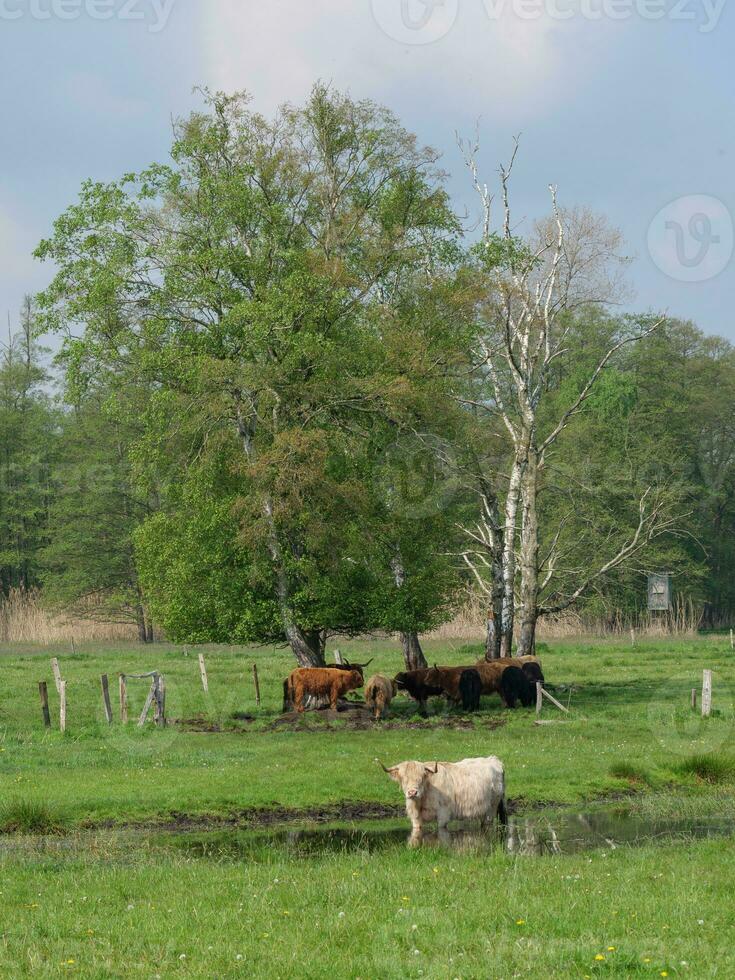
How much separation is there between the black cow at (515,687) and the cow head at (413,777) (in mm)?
17287

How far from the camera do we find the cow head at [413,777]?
18.4 m

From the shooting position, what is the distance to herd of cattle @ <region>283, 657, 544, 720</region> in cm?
3350

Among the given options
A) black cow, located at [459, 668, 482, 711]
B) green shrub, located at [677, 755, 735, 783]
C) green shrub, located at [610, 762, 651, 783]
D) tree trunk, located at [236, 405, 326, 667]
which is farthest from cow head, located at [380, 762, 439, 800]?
black cow, located at [459, 668, 482, 711]

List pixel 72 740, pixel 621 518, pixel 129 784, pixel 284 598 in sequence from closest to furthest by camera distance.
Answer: pixel 129 784 → pixel 72 740 → pixel 284 598 → pixel 621 518

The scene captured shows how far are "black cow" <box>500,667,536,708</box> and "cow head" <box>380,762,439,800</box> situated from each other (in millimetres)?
17287

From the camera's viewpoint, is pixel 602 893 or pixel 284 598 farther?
pixel 284 598

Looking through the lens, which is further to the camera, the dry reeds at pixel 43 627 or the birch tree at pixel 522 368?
the dry reeds at pixel 43 627

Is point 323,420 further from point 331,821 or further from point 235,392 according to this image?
point 331,821

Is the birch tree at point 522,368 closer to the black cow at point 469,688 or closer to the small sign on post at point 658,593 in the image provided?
the black cow at point 469,688

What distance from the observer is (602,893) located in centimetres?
1377

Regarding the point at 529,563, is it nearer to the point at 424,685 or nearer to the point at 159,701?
the point at 424,685

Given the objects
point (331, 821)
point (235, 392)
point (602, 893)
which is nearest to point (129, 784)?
point (331, 821)

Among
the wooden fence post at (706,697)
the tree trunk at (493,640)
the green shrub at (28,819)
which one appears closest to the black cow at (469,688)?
the tree trunk at (493,640)

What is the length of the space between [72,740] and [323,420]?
464 inches
